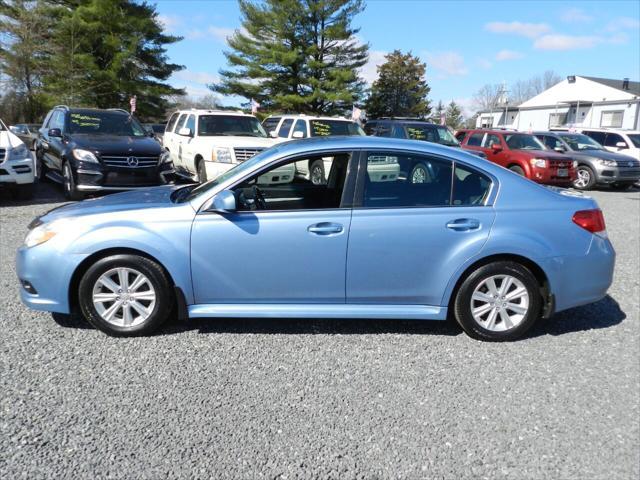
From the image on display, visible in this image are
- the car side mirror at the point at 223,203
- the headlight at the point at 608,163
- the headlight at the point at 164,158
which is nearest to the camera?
the car side mirror at the point at 223,203

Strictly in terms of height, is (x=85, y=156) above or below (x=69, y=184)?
above

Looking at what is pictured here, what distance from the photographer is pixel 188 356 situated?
378 centimetres

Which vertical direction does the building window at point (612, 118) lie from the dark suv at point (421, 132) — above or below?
above

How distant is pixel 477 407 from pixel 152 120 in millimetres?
37097

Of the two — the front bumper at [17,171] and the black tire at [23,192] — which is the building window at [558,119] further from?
the front bumper at [17,171]

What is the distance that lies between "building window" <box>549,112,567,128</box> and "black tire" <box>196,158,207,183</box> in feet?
124

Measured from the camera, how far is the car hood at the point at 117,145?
9.48m

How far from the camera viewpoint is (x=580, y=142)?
18.0 metres

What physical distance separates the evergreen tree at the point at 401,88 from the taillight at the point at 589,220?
4393 centimetres

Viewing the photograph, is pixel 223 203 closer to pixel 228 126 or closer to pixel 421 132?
pixel 228 126

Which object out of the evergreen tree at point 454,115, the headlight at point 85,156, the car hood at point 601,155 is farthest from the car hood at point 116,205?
the evergreen tree at point 454,115

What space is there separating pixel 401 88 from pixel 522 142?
116 feet

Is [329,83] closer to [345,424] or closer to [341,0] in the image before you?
[341,0]

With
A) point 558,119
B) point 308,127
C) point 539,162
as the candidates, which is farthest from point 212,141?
point 558,119
